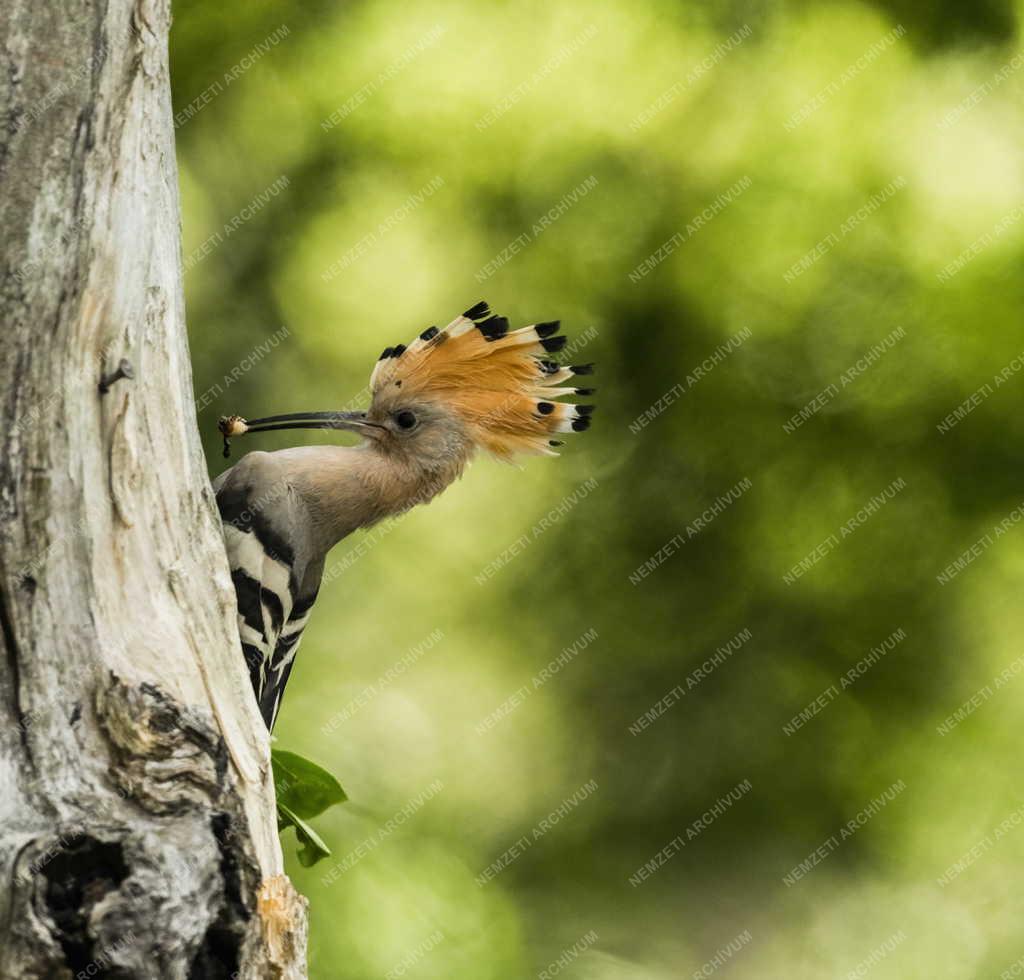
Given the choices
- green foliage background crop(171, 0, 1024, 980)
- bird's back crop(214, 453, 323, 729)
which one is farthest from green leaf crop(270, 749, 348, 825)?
green foliage background crop(171, 0, 1024, 980)

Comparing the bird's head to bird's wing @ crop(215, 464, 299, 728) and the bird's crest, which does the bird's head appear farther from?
bird's wing @ crop(215, 464, 299, 728)

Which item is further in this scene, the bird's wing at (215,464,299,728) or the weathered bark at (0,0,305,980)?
the bird's wing at (215,464,299,728)

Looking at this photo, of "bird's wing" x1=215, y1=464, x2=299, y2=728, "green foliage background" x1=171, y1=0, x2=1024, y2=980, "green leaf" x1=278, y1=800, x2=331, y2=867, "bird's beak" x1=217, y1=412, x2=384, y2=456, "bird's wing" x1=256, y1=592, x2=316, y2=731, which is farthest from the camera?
"green foliage background" x1=171, y1=0, x2=1024, y2=980

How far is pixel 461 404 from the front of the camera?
2188 millimetres

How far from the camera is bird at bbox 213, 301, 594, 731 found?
2.03 metres

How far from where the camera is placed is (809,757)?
3.57 m

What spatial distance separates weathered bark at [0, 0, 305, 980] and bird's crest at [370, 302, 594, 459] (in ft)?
2.60

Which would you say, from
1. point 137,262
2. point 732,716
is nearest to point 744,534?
point 732,716

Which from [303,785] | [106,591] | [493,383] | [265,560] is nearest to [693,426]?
[493,383]

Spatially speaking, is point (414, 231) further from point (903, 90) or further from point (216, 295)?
point (903, 90)

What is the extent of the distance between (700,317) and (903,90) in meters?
0.87

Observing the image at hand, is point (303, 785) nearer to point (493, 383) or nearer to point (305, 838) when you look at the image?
point (305, 838)

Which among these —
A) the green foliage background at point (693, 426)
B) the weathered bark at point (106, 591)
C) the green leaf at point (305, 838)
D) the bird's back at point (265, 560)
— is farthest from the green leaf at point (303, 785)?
the green foliage background at point (693, 426)

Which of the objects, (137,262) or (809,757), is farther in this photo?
(809,757)
